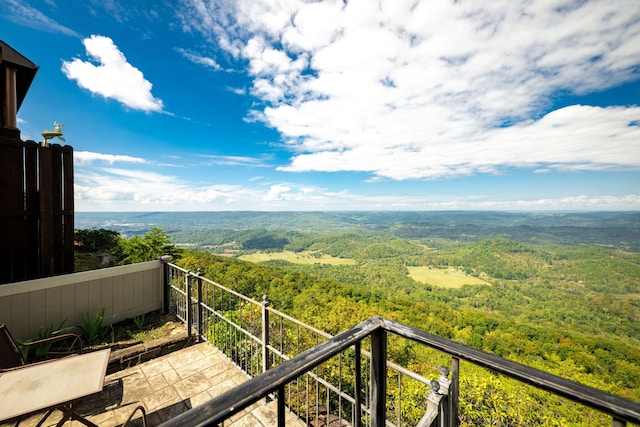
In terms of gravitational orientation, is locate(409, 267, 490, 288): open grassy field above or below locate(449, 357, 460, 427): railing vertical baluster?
below

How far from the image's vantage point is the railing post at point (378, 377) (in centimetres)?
116

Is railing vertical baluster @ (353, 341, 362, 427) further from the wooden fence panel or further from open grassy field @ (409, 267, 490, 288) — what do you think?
open grassy field @ (409, 267, 490, 288)

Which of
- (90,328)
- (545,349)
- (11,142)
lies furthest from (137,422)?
(545,349)

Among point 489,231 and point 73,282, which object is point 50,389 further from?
point 489,231

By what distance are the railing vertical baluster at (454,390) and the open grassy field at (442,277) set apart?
7560 cm

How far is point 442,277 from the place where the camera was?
77.1 meters

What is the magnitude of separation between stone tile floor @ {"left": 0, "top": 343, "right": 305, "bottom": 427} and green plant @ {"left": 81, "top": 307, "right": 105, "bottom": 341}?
998 millimetres

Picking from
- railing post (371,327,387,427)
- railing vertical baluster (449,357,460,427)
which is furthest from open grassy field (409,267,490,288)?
railing post (371,327,387,427)

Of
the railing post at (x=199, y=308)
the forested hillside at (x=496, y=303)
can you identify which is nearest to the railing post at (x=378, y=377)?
the railing post at (x=199, y=308)

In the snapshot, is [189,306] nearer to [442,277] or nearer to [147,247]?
[147,247]

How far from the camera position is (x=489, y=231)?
15850 centimetres

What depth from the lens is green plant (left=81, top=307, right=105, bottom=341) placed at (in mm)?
4100

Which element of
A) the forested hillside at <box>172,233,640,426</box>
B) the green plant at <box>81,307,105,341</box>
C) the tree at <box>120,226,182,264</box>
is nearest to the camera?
the green plant at <box>81,307,105,341</box>

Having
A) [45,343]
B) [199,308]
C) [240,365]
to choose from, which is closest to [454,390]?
[240,365]
